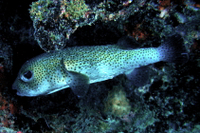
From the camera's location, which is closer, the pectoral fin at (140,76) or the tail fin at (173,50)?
the tail fin at (173,50)

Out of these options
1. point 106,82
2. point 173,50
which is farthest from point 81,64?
point 173,50

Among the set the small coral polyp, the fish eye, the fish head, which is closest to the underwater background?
the small coral polyp

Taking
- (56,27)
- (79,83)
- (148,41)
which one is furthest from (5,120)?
(148,41)

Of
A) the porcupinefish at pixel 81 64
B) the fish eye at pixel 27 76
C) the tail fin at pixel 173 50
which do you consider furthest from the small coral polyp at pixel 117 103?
the fish eye at pixel 27 76

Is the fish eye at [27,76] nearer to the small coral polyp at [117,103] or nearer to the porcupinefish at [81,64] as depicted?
the porcupinefish at [81,64]

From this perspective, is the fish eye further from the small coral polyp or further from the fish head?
the small coral polyp

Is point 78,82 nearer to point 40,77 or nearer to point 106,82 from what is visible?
point 40,77

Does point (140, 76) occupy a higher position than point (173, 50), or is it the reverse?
point (173, 50)
